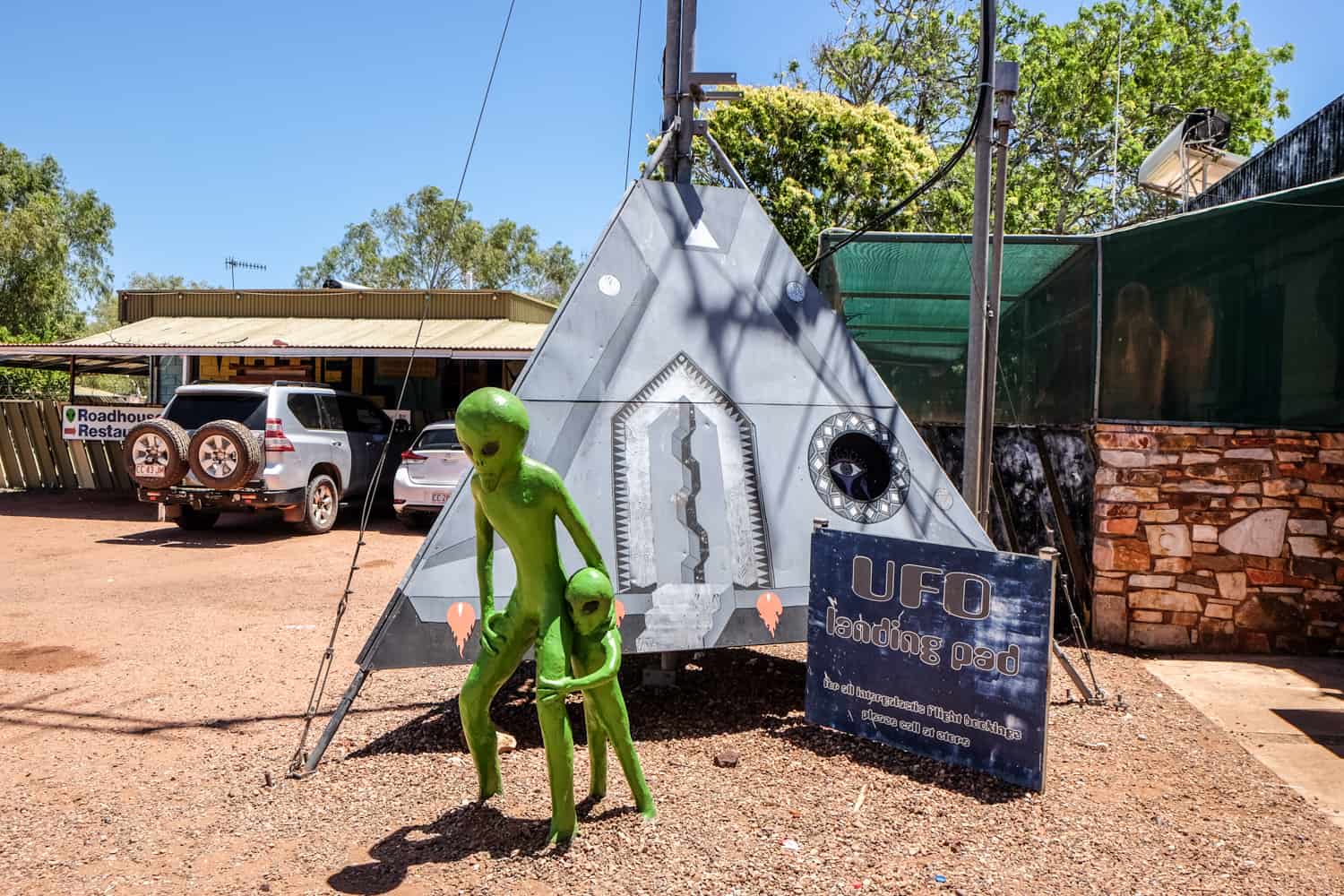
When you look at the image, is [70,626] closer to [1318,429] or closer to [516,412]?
[516,412]

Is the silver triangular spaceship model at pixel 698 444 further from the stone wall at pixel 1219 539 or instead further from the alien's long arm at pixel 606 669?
the stone wall at pixel 1219 539

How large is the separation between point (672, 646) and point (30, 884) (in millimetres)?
2763

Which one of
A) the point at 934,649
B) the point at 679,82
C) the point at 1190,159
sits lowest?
the point at 934,649

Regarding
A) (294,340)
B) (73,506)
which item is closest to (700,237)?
(294,340)

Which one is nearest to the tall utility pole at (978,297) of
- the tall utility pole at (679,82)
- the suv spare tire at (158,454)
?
the tall utility pole at (679,82)

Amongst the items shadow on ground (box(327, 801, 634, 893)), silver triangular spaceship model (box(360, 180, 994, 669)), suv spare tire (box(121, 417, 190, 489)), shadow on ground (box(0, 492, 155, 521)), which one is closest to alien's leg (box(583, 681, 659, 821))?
shadow on ground (box(327, 801, 634, 893))

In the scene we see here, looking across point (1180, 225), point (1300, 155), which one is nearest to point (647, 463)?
point (1180, 225)

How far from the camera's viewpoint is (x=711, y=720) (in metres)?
5.23

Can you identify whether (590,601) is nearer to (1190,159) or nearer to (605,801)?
(605,801)

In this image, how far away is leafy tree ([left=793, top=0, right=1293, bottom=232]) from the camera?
2520 centimetres

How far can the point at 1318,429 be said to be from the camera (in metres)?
7.00

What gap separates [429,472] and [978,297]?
319 inches

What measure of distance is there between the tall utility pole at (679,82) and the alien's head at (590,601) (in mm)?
3155

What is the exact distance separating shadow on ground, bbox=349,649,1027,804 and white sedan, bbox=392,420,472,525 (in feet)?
20.4
